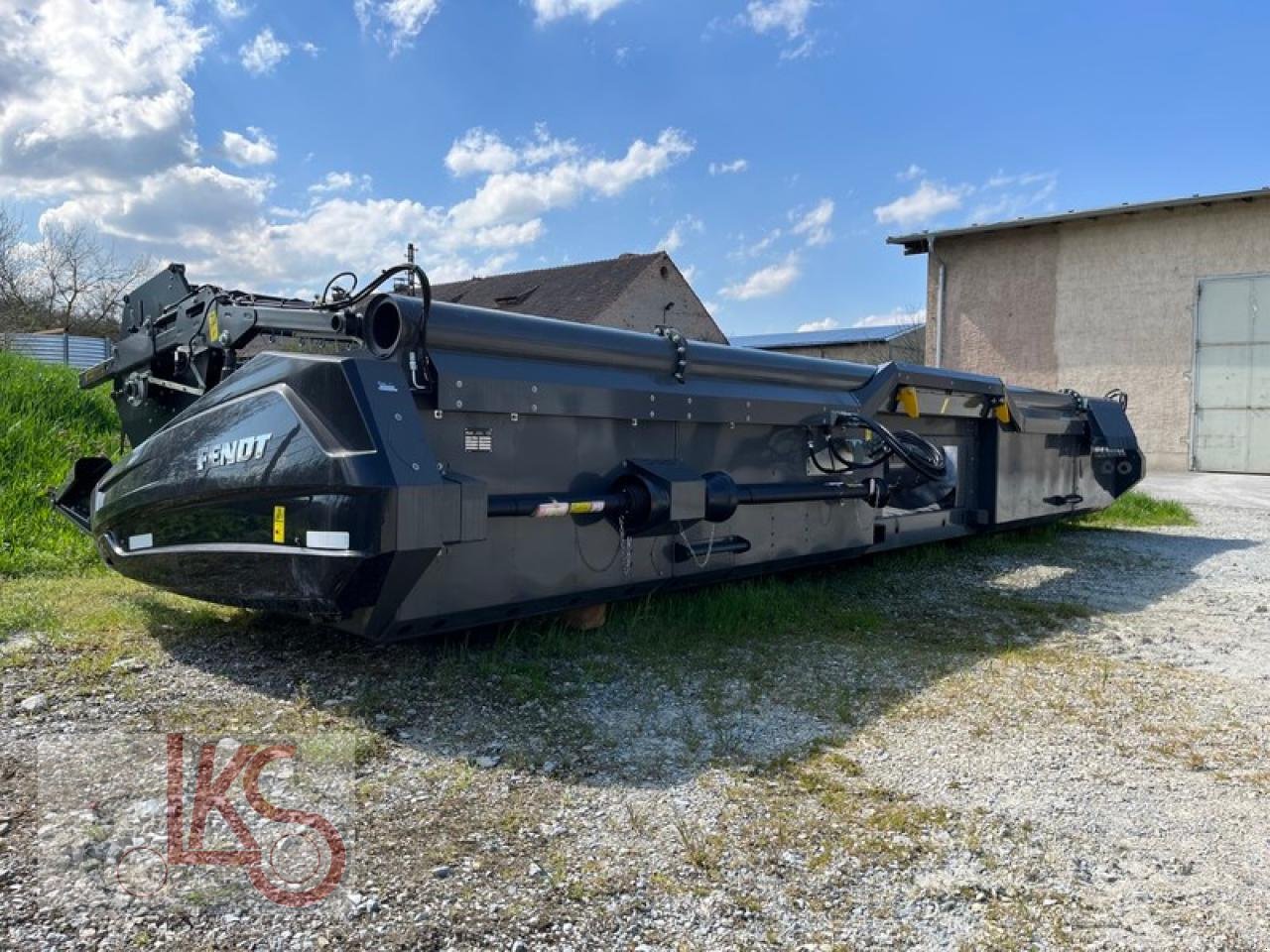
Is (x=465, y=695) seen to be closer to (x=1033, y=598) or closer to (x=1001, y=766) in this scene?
(x=1001, y=766)

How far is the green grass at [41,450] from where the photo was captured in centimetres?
589

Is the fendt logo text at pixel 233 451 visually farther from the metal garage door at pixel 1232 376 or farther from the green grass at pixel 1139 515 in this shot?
the metal garage door at pixel 1232 376

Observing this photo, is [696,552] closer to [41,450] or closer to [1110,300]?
[41,450]

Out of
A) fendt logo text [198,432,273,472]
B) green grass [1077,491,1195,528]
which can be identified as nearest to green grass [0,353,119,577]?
fendt logo text [198,432,273,472]

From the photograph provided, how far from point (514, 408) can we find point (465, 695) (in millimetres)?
998

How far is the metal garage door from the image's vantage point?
15.7 m

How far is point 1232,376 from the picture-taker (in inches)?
626

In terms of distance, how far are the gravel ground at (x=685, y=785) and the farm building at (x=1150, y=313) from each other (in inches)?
517

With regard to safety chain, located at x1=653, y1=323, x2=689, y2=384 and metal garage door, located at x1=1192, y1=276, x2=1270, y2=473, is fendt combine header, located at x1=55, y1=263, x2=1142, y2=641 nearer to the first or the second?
safety chain, located at x1=653, y1=323, x2=689, y2=384

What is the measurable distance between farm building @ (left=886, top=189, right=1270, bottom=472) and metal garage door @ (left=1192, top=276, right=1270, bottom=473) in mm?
16

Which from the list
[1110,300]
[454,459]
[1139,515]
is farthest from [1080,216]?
[454,459]

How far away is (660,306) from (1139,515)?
23.3 metres

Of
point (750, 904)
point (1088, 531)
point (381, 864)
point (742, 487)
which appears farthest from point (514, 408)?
point (1088, 531)

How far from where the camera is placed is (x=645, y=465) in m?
3.92
